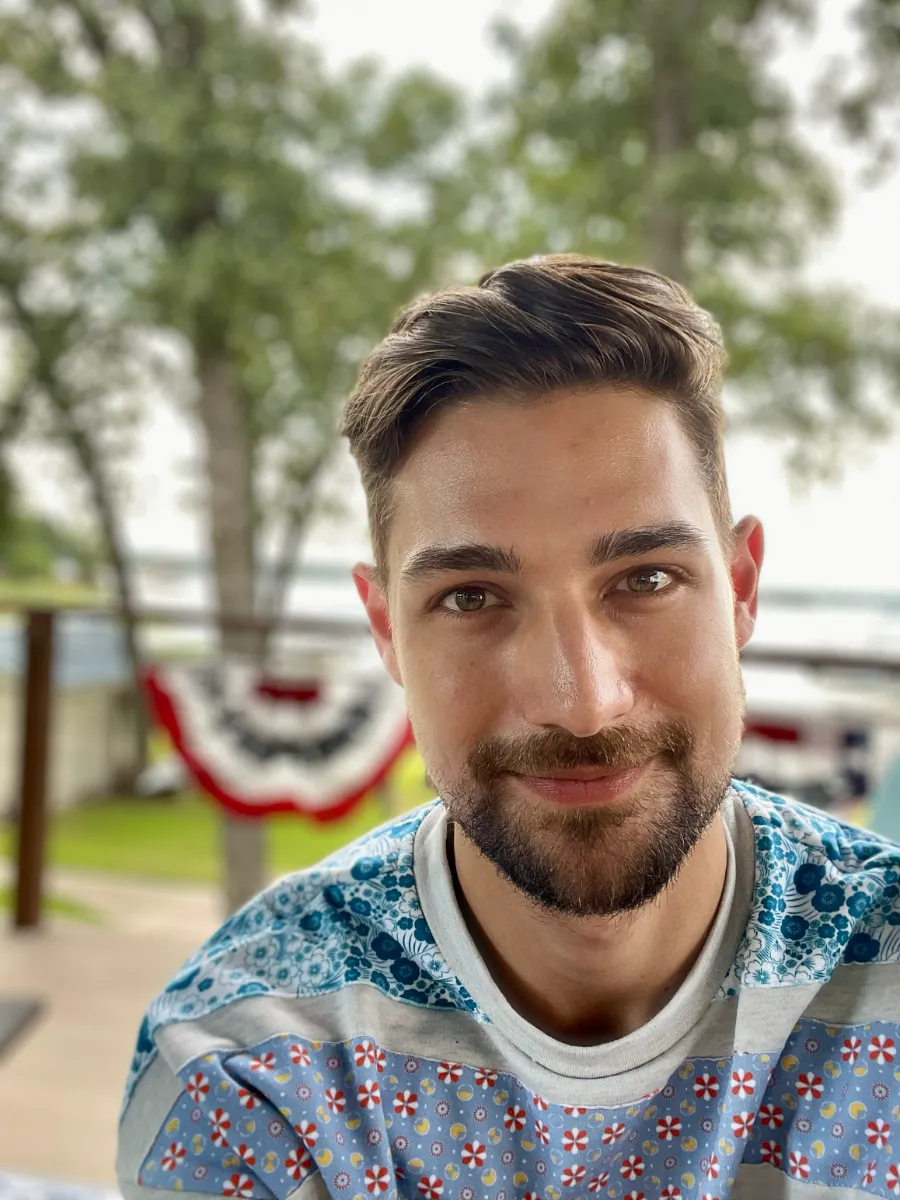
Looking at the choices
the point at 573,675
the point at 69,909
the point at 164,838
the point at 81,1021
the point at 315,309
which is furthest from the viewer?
the point at 164,838

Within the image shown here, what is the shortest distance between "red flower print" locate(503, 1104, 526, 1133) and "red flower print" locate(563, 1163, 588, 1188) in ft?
0.14

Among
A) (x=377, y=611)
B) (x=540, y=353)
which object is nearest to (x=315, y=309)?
(x=377, y=611)

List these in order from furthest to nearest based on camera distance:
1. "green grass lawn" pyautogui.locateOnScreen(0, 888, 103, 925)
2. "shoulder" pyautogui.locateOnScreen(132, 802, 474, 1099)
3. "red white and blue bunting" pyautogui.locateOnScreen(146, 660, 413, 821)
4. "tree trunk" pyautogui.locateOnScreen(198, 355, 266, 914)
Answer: "tree trunk" pyautogui.locateOnScreen(198, 355, 266, 914) < "green grass lawn" pyautogui.locateOnScreen(0, 888, 103, 925) < "red white and blue bunting" pyautogui.locateOnScreen(146, 660, 413, 821) < "shoulder" pyautogui.locateOnScreen(132, 802, 474, 1099)

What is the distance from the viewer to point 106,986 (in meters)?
2.98

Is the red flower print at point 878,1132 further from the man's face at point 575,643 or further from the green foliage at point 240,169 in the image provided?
the green foliage at point 240,169

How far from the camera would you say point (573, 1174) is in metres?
0.75

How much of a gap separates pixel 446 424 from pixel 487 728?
0.74 ft

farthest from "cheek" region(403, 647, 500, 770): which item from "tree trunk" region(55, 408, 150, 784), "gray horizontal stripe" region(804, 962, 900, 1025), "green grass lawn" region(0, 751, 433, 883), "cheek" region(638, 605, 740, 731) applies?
"tree trunk" region(55, 408, 150, 784)

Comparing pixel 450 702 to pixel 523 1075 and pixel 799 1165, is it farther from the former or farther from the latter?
pixel 799 1165

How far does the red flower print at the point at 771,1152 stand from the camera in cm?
77

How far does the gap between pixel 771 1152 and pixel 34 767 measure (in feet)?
9.87

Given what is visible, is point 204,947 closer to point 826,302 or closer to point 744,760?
point 744,760

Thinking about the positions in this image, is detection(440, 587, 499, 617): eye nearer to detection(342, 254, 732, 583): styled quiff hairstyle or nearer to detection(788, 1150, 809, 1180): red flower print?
detection(342, 254, 732, 583): styled quiff hairstyle

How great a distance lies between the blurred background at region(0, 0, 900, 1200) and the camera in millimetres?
3146
